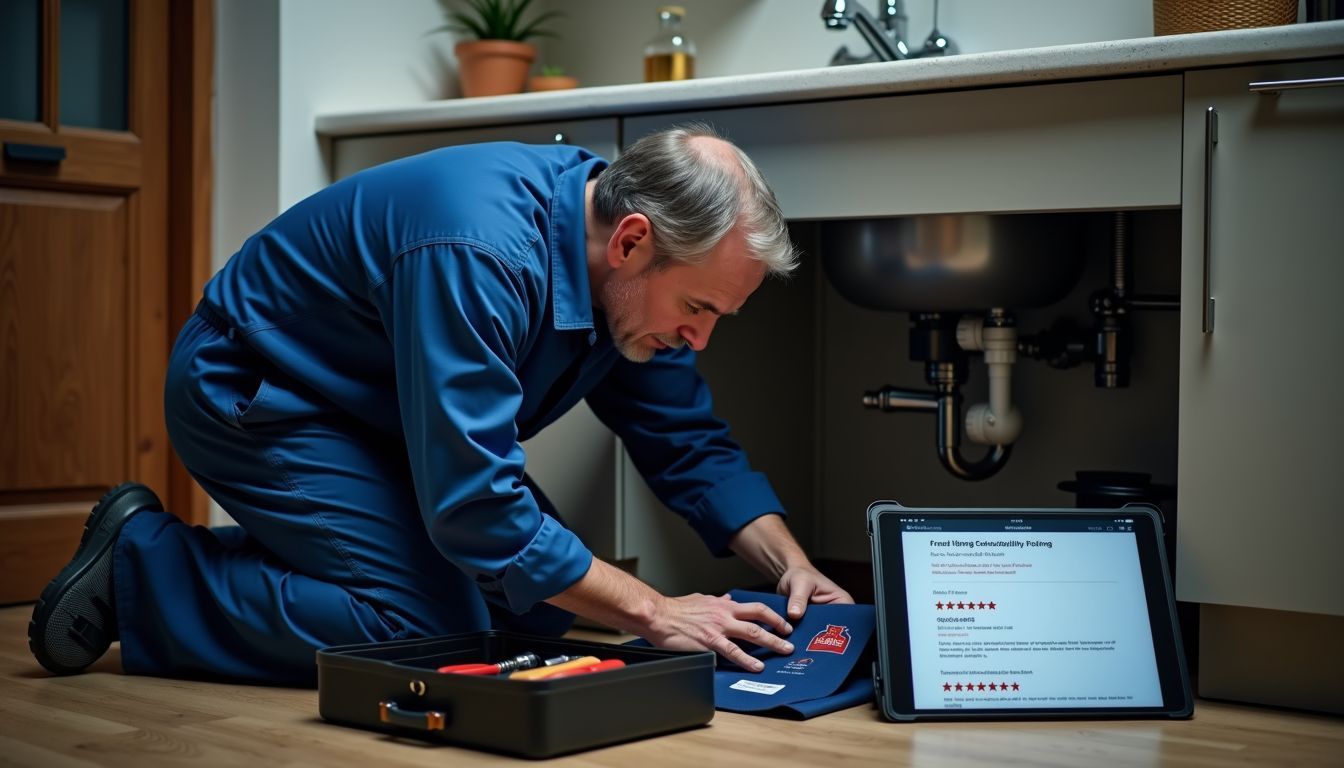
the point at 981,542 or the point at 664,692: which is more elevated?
the point at 981,542

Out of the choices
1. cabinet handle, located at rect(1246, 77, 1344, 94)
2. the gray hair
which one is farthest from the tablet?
→ cabinet handle, located at rect(1246, 77, 1344, 94)

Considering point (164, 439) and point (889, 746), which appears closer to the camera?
point (889, 746)

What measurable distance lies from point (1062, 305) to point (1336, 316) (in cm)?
70

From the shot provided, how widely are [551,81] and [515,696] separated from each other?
1425 mm

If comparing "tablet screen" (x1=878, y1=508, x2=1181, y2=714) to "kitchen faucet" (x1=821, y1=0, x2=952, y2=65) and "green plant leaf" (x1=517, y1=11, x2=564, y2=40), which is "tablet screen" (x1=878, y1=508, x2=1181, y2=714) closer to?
"kitchen faucet" (x1=821, y1=0, x2=952, y2=65)

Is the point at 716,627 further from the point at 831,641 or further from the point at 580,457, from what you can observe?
the point at 580,457

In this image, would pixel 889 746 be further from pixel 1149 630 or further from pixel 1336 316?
pixel 1336 316

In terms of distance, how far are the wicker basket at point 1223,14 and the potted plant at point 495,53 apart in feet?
3.64

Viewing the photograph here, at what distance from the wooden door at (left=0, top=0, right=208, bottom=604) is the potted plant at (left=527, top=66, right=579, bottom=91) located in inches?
22.4

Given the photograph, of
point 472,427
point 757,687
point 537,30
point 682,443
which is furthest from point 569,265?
point 537,30

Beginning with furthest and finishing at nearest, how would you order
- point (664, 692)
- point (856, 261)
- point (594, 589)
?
point (856, 261)
point (594, 589)
point (664, 692)

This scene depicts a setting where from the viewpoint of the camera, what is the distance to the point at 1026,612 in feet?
4.86

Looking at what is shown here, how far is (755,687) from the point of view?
1.47 metres

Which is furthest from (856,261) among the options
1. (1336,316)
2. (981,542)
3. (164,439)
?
(164,439)
